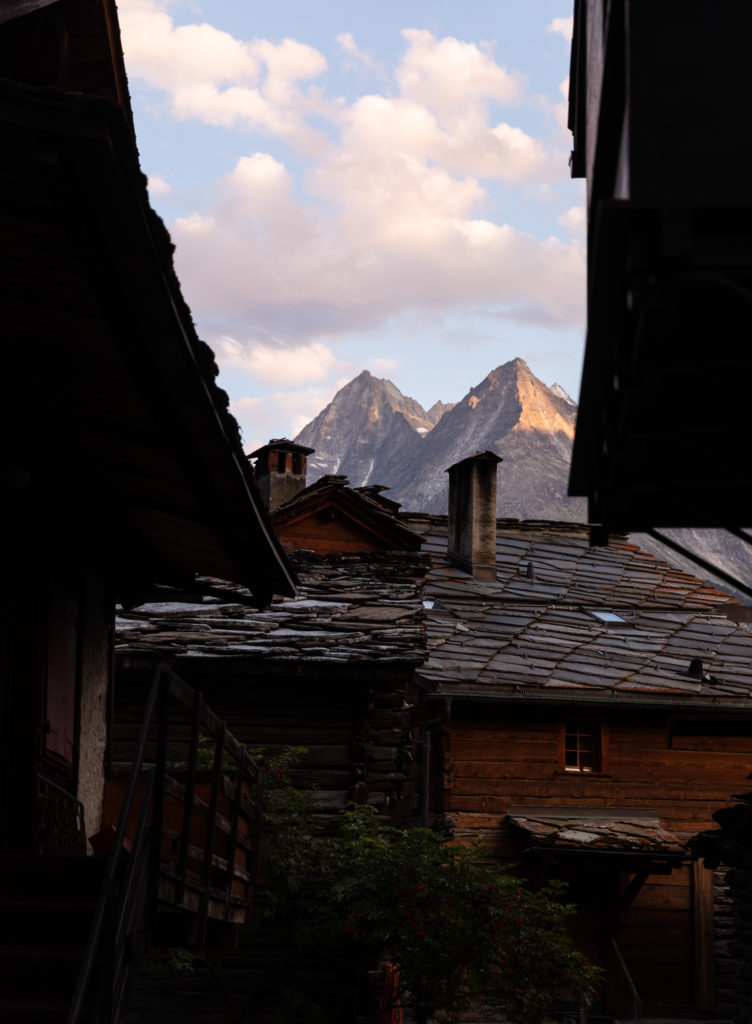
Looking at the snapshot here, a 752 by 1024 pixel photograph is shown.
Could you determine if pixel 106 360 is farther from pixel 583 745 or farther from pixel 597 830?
pixel 583 745

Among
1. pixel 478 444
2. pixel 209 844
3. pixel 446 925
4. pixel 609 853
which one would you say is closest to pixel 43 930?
pixel 209 844

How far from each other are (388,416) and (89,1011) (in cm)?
15539

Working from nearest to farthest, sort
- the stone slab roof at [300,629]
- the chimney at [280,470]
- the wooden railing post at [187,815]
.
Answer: the wooden railing post at [187,815] → the stone slab roof at [300,629] → the chimney at [280,470]

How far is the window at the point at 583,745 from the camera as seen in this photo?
19.2 meters

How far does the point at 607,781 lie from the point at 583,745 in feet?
2.36

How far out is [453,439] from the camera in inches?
5017

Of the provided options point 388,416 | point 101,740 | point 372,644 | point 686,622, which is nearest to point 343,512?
point 686,622

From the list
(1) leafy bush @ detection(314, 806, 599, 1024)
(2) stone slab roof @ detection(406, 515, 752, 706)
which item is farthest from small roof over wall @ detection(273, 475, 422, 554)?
(1) leafy bush @ detection(314, 806, 599, 1024)

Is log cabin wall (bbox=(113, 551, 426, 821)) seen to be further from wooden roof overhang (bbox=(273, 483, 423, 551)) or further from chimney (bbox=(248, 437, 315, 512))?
chimney (bbox=(248, 437, 315, 512))

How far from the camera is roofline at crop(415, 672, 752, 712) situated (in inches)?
712

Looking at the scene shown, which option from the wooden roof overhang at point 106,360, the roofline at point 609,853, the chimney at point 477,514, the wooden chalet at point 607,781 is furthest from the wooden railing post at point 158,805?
the chimney at point 477,514

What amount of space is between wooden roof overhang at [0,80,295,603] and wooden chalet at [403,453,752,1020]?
427 inches

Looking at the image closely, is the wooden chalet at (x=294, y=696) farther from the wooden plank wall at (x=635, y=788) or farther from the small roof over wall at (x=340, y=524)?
the small roof over wall at (x=340, y=524)

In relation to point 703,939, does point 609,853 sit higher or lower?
higher
